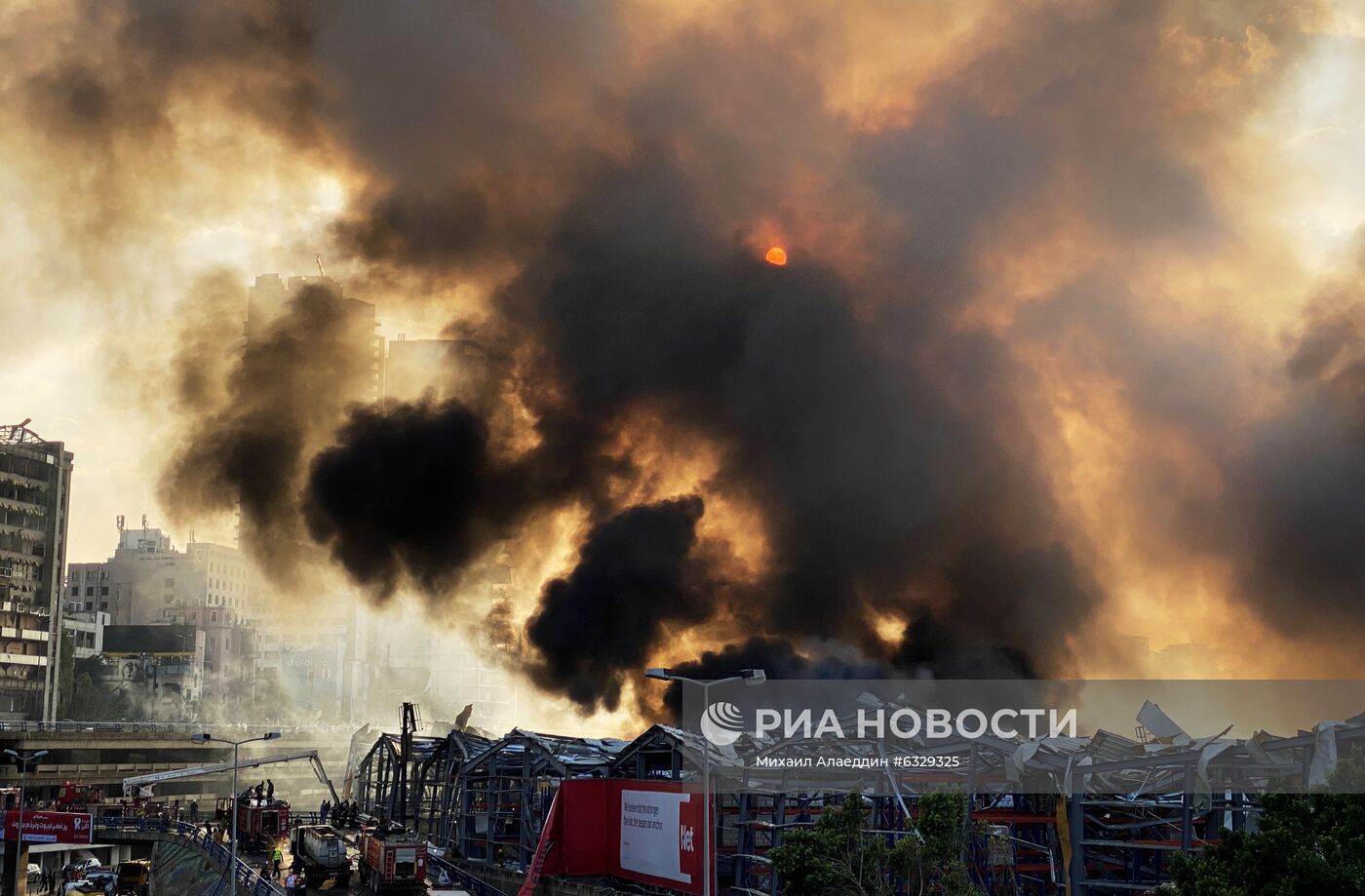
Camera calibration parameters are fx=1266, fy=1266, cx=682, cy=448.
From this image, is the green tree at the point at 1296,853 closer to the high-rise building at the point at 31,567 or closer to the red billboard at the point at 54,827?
the red billboard at the point at 54,827

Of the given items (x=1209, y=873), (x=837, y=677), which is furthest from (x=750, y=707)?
(x=1209, y=873)

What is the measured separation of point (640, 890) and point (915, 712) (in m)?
14.8

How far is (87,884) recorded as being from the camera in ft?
232

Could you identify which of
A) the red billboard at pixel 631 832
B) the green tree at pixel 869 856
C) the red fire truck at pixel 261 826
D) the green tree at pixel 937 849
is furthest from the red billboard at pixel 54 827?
the green tree at pixel 937 849

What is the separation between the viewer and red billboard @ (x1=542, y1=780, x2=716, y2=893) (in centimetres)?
5278

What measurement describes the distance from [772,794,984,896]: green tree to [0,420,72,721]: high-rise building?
419 ft

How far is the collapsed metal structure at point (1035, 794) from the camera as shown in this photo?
42406 mm

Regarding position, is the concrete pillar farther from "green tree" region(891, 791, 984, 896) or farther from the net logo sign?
"green tree" region(891, 791, 984, 896)

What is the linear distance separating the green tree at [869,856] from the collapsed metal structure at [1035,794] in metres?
5.86

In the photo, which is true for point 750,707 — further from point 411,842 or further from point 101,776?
point 101,776

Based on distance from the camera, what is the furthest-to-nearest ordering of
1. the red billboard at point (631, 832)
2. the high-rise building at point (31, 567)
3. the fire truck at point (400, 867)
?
the high-rise building at point (31, 567)
the fire truck at point (400, 867)
the red billboard at point (631, 832)

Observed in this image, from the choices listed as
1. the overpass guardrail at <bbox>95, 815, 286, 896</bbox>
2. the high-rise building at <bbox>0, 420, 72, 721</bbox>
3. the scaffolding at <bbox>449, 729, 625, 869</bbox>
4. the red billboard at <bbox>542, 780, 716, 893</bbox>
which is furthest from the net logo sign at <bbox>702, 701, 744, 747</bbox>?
the high-rise building at <bbox>0, 420, 72, 721</bbox>

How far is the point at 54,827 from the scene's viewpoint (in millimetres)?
63938

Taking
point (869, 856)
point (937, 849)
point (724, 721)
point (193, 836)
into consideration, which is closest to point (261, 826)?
point (193, 836)
